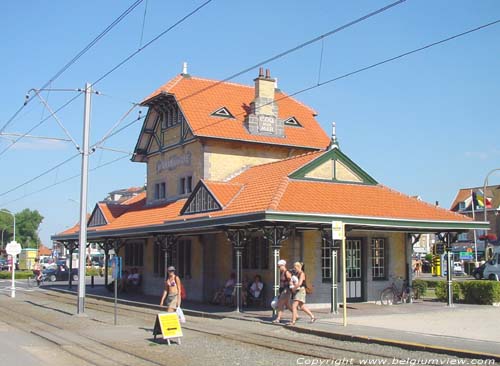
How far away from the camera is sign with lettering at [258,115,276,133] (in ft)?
99.6

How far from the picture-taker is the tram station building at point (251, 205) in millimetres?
21906

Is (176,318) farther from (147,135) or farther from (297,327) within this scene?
(147,135)

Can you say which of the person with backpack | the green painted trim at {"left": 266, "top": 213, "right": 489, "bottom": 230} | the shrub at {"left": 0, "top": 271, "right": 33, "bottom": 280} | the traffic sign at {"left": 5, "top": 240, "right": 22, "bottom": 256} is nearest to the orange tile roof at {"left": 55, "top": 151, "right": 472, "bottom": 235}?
the green painted trim at {"left": 266, "top": 213, "right": 489, "bottom": 230}

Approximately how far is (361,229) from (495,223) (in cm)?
5402

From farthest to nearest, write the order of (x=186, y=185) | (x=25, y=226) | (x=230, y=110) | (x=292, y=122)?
1. (x=25, y=226)
2. (x=292, y=122)
3. (x=230, y=110)
4. (x=186, y=185)

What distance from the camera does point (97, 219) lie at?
1430 inches

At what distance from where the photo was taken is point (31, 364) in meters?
12.1

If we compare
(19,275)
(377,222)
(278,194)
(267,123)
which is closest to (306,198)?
(278,194)

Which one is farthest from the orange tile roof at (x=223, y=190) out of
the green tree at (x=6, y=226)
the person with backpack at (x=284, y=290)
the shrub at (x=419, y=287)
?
the green tree at (x=6, y=226)

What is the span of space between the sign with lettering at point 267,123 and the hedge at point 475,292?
9.99 metres

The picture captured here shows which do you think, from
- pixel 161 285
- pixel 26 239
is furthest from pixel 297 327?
pixel 26 239

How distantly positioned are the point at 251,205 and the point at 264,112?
9480 mm

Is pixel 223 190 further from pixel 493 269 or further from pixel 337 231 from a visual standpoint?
pixel 493 269

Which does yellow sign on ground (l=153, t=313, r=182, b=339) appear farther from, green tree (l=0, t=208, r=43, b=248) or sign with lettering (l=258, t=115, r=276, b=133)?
green tree (l=0, t=208, r=43, b=248)
